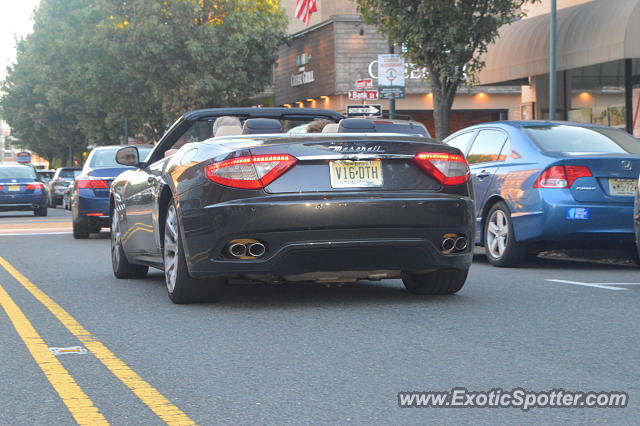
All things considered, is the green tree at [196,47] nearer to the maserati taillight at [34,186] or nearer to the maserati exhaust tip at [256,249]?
the maserati taillight at [34,186]

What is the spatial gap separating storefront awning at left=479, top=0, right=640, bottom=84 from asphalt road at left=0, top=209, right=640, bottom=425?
37.4ft

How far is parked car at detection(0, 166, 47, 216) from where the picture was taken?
106 ft

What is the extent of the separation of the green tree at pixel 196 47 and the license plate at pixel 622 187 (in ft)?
111

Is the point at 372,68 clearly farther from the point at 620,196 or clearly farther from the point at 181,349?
the point at 181,349

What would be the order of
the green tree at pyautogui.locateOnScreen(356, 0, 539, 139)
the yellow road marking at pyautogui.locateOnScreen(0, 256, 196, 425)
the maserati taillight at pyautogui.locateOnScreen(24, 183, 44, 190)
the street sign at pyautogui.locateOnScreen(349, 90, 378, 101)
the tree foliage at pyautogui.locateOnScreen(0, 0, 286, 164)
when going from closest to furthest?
the yellow road marking at pyautogui.locateOnScreen(0, 256, 196, 425) → the green tree at pyautogui.locateOnScreen(356, 0, 539, 139) → the street sign at pyautogui.locateOnScreen(349, 90, 378, 101) → the maserati taillight at pyautogui.locateOnScreen(24, 183, 44, 190) → the tree foliage at pyautogui.locateOnScreen(0, 0, 286, 164)

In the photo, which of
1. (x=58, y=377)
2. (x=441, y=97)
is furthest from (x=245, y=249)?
(x=441, y=97)

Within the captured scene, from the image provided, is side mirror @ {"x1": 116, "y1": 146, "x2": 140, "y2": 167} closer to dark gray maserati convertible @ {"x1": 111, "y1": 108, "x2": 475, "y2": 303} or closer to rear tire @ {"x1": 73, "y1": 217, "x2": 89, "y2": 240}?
dark gray maserati convertible @ {"x1": 111, "y1": 108, "x2": 475, "y2": 303}

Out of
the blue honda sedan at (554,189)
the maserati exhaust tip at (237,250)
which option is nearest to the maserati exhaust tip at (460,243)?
the maserati exhaust tip at (237,250)

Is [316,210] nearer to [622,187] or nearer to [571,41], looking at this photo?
[622,187]

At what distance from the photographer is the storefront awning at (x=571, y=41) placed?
20422 millimetres

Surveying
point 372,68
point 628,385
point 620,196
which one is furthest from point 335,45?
point 628,385

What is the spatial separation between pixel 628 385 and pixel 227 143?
3588mm

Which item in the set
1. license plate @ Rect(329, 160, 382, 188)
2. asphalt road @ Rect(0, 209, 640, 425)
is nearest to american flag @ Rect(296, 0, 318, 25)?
asphalt road @ Rect(0, 209, 640, 425)

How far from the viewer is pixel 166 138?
977cm
